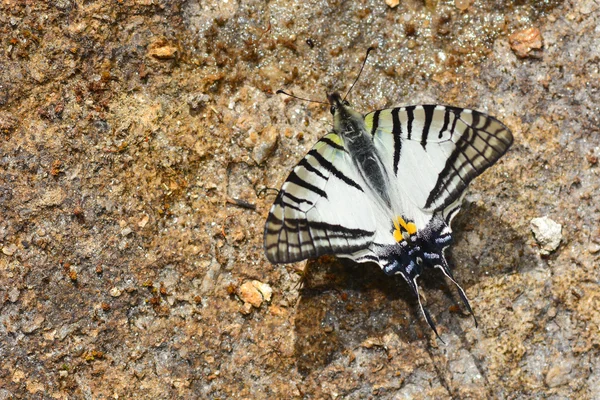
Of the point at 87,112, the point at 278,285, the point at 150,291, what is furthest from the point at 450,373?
the point at 87,112

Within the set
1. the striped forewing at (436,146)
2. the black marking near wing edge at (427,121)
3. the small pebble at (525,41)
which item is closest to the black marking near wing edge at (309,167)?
the striped forewing at (436,146)

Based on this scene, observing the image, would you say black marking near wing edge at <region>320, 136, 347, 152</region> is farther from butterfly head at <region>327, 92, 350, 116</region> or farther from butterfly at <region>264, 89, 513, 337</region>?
butterfly head at <region>327, 92, 350, 116</region>

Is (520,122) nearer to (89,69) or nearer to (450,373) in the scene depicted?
(450,373)

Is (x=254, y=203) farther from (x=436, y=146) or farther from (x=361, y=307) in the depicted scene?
(x=436, y=146)

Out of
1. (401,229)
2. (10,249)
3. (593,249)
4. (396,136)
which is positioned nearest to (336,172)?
(396,136)

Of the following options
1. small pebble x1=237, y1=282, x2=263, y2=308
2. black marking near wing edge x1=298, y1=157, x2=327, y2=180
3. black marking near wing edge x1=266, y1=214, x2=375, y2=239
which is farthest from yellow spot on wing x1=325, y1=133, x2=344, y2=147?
small pebble x1=237, y1=282, x2=263, y2=308

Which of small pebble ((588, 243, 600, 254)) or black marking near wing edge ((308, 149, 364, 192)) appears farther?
small pebble ((588, 243, 600, 254))

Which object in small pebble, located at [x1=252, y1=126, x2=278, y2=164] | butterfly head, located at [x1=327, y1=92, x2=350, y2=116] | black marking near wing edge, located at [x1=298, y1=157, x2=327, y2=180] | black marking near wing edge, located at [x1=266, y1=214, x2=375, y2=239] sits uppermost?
small pebble, located at [x1=252, y1=126, x2=278, y2=164]

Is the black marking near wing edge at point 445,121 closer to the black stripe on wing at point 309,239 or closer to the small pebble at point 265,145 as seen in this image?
the black stripe on wing at point 309,239
